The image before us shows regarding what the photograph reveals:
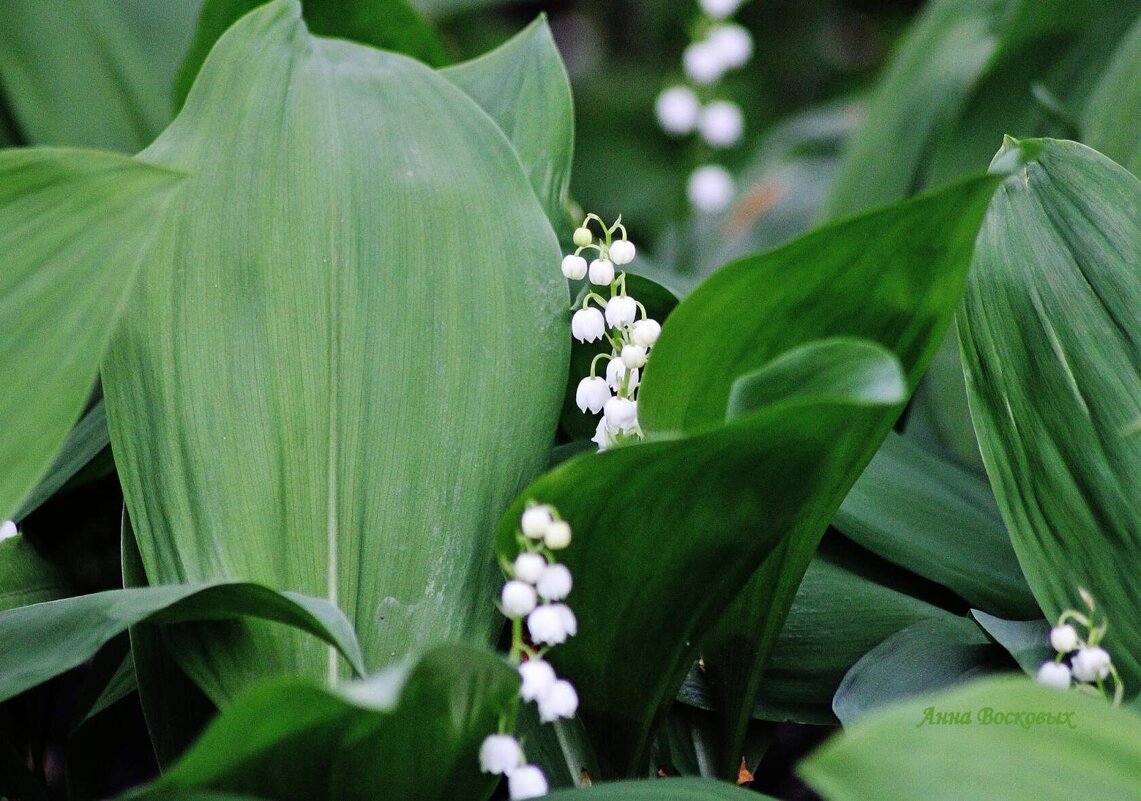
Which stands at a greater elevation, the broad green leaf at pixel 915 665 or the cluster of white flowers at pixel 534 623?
the cluster of white flowers at pixel 534 623

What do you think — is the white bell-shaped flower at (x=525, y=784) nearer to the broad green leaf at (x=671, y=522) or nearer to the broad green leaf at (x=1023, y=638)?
the broad green leaf at (x=671, y=522)

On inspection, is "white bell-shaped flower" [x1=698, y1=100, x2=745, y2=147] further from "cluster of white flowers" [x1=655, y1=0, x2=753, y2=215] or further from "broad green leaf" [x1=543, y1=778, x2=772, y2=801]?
"broad green leaf" [x1=543, y1=778, x2=772, y2=801]

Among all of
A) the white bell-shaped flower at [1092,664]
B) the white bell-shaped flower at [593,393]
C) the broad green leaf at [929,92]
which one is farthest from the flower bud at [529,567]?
the broad green leaf at [929,92]

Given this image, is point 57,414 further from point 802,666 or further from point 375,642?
point 802,666

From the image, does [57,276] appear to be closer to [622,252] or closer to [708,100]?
[622,252]

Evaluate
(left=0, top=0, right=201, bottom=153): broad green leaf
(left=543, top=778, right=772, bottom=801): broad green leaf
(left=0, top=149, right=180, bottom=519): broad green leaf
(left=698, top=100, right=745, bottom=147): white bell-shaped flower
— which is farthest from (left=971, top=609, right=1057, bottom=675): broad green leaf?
(left=698, top=100, right=745, bottom=147): white bell-shaped flower
